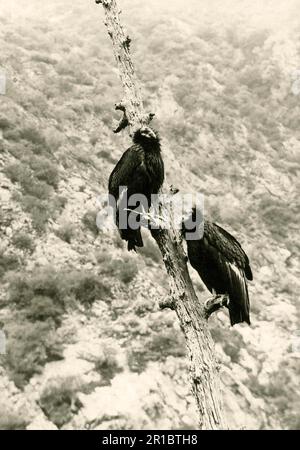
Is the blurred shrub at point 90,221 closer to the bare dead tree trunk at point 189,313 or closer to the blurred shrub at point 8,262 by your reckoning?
the blurred shrub at point 8,262

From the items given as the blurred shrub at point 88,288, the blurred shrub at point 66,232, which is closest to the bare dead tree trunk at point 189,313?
the blurred shrub at point 88,288

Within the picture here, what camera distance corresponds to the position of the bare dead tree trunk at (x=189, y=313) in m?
3.45

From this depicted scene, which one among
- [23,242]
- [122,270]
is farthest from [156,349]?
[23,242]

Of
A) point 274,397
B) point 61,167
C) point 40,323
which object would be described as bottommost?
point 274,397

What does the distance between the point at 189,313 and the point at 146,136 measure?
5.18ft

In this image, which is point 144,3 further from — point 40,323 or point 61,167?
point 40,323

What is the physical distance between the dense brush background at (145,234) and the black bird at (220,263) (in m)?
4.08

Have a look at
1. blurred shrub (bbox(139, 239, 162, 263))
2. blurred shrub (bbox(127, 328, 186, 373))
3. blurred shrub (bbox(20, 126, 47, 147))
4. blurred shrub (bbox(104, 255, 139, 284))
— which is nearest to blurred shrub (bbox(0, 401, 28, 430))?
blurred shrub (bbox(127, 328, 186, 373))

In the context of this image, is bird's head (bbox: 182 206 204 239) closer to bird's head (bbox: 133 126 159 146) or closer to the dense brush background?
bird's head (bbox: 133 126 159 146)

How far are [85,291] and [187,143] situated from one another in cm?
973
